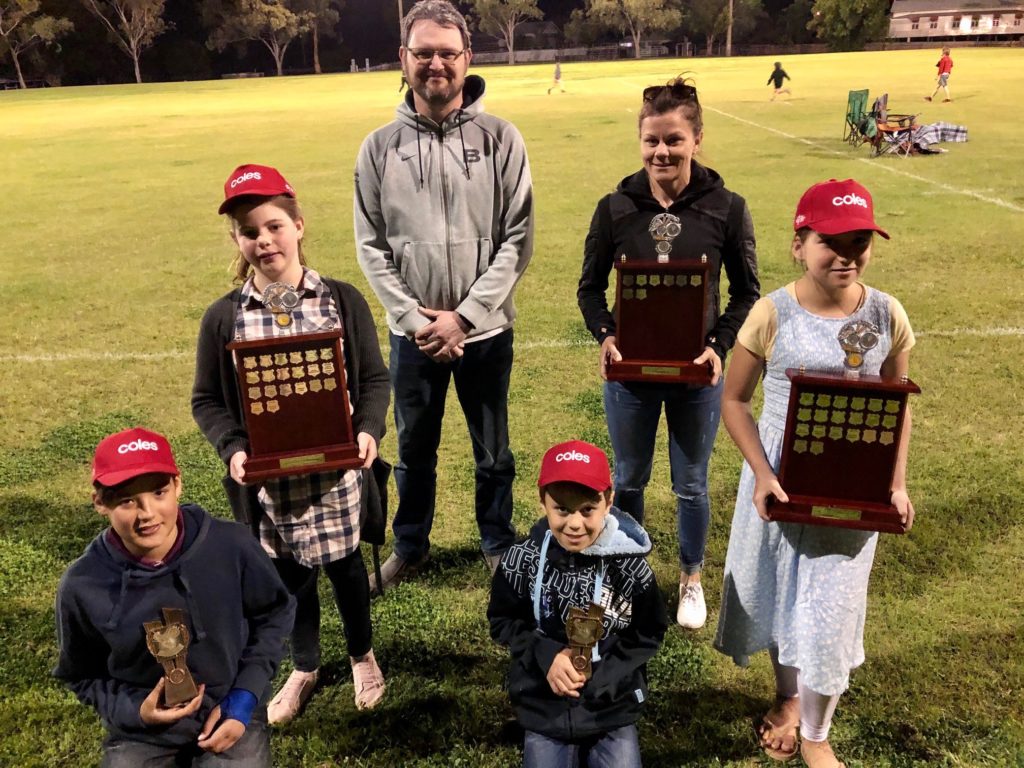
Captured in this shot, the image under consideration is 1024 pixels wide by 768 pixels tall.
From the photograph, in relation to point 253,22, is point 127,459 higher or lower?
lower

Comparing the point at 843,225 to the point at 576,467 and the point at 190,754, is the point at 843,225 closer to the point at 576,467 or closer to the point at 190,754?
the point at 576,467

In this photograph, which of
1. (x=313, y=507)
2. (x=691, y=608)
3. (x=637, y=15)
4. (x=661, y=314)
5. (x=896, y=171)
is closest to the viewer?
(x=313, y=507)

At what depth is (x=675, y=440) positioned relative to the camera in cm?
332

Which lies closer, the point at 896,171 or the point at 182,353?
the point at 182,353

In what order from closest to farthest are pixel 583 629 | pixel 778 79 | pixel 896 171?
pixel 583 629
pixel 896 171
pixel 778 79

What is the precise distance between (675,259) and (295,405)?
1507 millimetres

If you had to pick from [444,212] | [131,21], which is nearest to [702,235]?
[444,212]

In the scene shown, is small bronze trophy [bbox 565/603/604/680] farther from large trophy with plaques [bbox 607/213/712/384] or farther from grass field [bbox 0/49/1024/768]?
large trophy with plaques [bbox 607/213/712/384]

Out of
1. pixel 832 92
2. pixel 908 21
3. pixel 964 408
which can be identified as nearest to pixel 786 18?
pixel 908 21

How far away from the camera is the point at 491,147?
10.9 feet

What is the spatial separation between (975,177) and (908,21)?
72852mm

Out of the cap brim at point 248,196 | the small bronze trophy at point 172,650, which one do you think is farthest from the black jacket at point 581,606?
the cap brim at point 248,196

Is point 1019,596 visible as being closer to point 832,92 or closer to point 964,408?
point 964,408

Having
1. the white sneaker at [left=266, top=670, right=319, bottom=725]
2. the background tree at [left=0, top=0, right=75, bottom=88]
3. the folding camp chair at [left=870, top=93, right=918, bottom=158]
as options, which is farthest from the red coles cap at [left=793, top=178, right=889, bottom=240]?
the background tree at [left=0, top=0, right=75, bottom=88]
